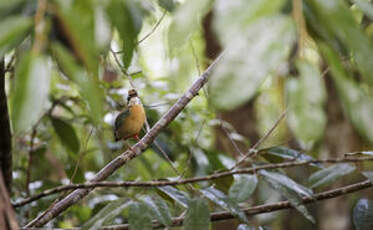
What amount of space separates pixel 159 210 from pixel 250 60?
669 mm

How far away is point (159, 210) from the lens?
1146mm

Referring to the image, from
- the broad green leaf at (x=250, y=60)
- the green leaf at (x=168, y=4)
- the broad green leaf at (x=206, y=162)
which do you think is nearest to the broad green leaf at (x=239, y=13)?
the broad green leaf at (x=250, y=60)

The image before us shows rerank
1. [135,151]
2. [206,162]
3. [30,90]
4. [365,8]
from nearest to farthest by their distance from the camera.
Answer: [30,90] → [365,8] → [135,151] → [206,162]

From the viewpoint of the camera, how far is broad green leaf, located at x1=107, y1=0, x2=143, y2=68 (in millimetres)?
699

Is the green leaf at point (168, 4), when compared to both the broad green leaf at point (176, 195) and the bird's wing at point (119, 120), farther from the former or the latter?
the bird's wing at point (119, 120)

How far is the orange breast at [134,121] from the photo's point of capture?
209 cm

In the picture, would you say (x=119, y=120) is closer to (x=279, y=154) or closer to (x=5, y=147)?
(x=5, y=147)

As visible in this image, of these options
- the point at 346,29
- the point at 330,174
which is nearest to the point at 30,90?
→ the point at 346,29

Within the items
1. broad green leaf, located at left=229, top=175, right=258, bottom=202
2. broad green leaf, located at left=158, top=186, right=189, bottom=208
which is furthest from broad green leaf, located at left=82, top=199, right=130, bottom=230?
broad green leaf, located at left=229, top=175, right=258, bottom=202

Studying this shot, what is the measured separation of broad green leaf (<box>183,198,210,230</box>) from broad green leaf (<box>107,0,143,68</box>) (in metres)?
0.42

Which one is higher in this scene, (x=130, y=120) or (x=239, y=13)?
(x=239, y=13)

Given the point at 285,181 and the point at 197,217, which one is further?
the point at 285,181

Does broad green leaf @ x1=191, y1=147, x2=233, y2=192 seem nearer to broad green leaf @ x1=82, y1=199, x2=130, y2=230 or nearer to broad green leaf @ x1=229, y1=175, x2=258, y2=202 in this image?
broad green leaf @ x1=229, y1=175, x2=258, y2=202

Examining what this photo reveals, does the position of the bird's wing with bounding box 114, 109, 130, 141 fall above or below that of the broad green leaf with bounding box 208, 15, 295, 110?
below
